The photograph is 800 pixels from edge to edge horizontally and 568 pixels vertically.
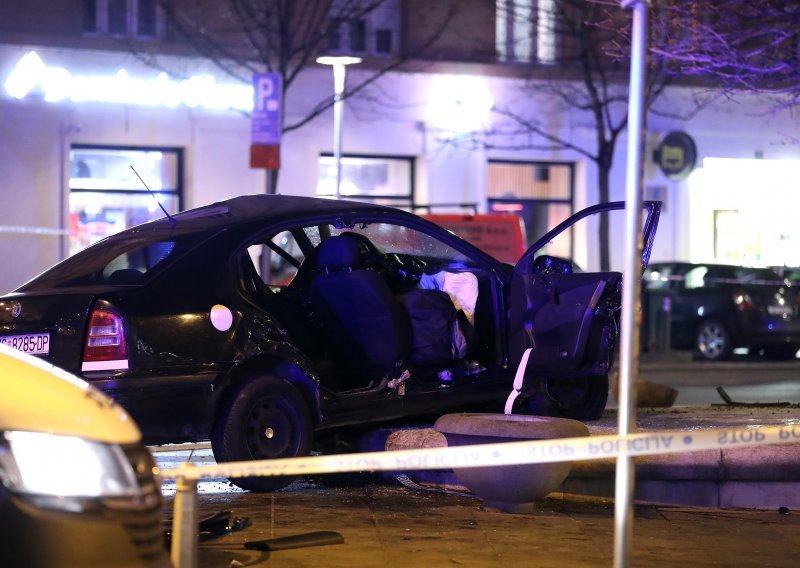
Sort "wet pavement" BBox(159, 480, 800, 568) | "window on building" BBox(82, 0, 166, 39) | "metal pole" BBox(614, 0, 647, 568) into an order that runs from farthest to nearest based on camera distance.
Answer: "window on building" BBox(82, 0, 166, 39) → "wet pavement" BBox(159, 480, 800, 568) → "metal pole" BBox(614, 0, 647, 568)

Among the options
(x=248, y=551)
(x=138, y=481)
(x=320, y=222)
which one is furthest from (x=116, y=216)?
(x=138, y=481)

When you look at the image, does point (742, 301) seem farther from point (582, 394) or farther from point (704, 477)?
point (704, 477)

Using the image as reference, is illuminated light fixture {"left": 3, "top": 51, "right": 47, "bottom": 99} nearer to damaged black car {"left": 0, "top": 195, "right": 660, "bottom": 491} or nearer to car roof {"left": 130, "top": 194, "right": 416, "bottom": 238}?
damaged black car {"left": 0, "top": 195, "right": 660, "bottom": 491}

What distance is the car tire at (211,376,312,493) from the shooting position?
23.1ft

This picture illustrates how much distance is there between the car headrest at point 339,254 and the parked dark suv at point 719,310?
39.1 ft

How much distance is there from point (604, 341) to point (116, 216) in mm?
15230

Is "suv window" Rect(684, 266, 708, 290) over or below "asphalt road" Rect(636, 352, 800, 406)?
over

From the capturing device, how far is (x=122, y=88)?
21641 mm

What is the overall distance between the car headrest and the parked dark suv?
39.1ft

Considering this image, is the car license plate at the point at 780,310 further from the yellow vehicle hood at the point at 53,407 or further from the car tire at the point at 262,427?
the yellow vehicle hood at the point at 53,407

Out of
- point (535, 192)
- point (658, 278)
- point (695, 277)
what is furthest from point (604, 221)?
point (695, 277)

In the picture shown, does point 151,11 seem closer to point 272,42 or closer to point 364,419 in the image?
point 272,42

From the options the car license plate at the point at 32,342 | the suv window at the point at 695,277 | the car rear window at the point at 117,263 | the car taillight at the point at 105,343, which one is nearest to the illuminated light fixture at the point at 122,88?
the suv window at the point at 695,277

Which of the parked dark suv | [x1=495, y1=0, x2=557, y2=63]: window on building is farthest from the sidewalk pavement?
[x1=495, y1=0, x2=557, y2=63]: window on building
